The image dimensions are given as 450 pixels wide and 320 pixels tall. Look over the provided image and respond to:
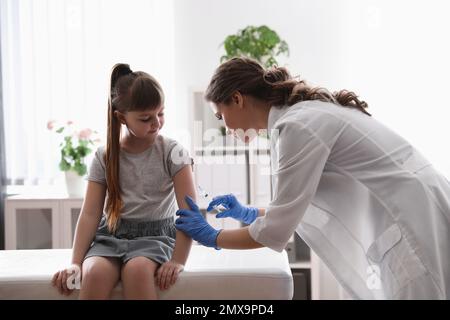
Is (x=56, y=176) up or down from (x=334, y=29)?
down

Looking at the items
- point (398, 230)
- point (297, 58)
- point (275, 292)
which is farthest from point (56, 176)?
point (398, 230)

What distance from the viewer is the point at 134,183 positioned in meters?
1.66

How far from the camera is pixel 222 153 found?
277 cm

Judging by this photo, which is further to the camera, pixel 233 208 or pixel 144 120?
pixel 233 208

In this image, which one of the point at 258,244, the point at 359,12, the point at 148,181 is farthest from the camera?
the point at 359,12

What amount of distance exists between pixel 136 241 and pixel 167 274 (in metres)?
0.18

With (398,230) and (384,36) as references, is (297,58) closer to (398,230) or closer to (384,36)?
(384,36)

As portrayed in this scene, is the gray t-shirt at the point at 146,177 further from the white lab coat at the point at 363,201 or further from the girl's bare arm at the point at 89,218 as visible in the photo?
the white lab coat at the point at 363,201

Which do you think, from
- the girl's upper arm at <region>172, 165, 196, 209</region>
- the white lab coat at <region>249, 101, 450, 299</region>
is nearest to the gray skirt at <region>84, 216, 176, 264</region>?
the girl's upper arm at <region>172, 165, 196, 209</region>

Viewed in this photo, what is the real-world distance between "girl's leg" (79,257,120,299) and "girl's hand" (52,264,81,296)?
0.07 feet

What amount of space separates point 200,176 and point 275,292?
1.26 metres

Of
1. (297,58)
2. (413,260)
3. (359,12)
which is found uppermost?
(359,12)

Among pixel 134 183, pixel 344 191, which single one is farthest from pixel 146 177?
pixel 344 191

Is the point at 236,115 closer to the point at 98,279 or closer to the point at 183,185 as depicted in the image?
the point at 183,185
